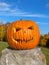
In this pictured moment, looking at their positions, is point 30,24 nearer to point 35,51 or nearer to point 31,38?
point 31,38

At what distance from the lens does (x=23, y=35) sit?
239 inches

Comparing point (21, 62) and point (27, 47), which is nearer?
point (21, 62)

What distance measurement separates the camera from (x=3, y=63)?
5969mm

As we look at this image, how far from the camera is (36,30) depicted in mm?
6281

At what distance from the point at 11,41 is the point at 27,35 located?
1.75ft

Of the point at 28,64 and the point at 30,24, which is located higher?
the point at 30,24

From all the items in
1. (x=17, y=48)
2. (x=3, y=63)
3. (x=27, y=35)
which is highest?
(x=27, y=35)

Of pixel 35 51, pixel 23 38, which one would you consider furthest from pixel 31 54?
pixel 23 38

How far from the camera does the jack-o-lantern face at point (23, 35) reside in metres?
6.07

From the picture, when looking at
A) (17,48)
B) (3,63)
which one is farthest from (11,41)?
(3,63)

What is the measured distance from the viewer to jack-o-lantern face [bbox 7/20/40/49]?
6070 mm

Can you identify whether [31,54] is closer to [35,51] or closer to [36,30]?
[35,51]

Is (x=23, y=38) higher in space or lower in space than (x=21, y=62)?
higher

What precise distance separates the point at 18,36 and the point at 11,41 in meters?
0.31
